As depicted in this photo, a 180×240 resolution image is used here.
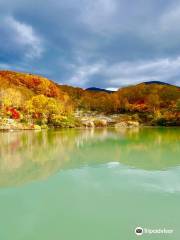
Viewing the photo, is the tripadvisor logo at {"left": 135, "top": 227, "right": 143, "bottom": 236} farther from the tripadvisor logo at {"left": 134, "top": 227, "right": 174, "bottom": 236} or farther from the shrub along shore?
the shrub along shore

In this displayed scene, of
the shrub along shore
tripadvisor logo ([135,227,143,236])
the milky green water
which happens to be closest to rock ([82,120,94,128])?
the shrub along shore

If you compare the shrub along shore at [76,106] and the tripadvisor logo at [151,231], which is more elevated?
the shrub along shore at [76,106]

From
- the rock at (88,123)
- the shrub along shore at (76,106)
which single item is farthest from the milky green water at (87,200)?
the rock at (88,123)

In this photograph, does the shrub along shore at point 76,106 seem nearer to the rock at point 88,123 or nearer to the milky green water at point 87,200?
the rock at point 88,123

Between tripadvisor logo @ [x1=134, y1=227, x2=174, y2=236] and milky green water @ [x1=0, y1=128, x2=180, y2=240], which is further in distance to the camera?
milky green water @ [x1=0, y1=128, x2=180, y2=240]

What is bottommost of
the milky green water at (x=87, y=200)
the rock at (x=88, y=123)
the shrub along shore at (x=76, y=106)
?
the milky green water at (x=87, y=200)

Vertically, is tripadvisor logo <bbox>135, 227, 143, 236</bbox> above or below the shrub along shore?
below

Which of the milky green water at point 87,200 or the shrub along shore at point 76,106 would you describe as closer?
the milky green water at point 87,200

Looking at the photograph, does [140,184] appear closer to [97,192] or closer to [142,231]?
[97,192]

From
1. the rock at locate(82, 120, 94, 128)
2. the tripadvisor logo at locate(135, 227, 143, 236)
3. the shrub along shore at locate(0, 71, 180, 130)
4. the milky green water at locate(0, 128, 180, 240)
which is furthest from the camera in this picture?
the rock at locate(82, 120, 94, 128)

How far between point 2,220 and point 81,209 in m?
1.11

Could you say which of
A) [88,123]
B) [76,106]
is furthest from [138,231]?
[76,106]

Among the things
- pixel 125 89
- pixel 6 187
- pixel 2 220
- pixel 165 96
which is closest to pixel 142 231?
pixel 2 220

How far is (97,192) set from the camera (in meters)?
5.16
